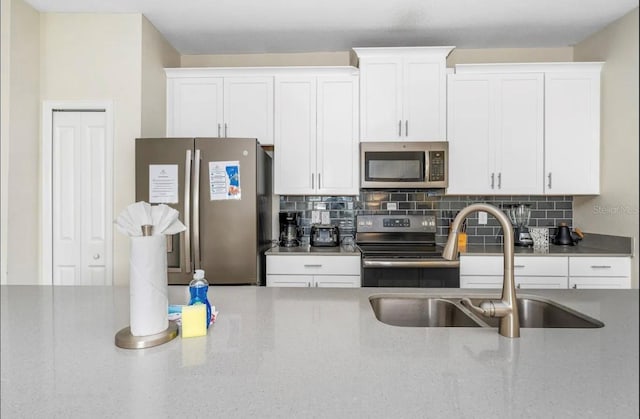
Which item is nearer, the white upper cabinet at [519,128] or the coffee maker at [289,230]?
the white upper cabinet at [519,128]

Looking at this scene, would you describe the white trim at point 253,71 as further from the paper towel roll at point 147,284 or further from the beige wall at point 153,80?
the paper towel roll at point 147,284

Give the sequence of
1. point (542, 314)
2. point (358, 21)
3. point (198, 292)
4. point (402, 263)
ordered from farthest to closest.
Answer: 1. point (358, 21)
2. point (402, 263)
3. point (542, 314)
4. point (198, 292)

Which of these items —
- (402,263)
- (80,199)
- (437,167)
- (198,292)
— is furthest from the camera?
(437,167)

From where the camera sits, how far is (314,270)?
2.76 metres

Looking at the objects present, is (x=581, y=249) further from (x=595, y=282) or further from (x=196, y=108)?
(x=196, y=108)

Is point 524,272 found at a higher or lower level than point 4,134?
lower

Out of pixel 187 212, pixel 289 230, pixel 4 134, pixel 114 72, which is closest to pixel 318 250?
pixel 289 230

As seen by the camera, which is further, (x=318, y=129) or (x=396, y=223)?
(x=396, y=223)

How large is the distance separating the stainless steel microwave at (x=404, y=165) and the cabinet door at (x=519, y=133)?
0.46 meters

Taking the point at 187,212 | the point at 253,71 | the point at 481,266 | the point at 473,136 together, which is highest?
the point at 253,71

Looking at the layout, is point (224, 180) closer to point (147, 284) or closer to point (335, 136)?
point (335, 136)

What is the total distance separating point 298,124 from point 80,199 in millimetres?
1654

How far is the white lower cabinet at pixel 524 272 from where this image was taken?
268cm

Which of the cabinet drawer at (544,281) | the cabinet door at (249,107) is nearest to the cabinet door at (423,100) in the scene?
the cabinet door at (249,107)
